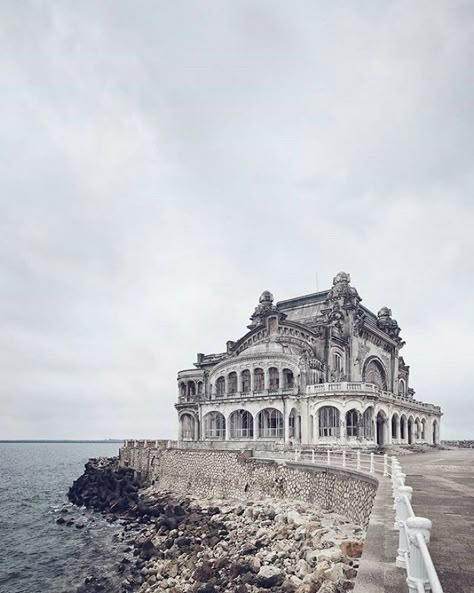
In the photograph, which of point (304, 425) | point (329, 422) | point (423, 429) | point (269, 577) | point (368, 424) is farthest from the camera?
point (423, 429)

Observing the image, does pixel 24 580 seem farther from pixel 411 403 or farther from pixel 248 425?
pixel 411 403

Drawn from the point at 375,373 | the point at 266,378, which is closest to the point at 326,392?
the point at 266,378

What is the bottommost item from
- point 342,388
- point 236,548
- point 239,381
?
point 236,548

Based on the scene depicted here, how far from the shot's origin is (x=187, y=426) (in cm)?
6097

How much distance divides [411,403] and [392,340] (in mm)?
9779

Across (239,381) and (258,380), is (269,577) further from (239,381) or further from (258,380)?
(239,381)

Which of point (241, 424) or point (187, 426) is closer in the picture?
point (241, 424)

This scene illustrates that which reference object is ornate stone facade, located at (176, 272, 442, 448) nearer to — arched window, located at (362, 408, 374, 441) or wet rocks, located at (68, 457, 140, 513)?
arched window, located at (362, 408, 374, 441)

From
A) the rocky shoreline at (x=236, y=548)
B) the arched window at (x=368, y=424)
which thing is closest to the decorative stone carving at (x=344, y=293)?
the arched window at (x=368, y=424)

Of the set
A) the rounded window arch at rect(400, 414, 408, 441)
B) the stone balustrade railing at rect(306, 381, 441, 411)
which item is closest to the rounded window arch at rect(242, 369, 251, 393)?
the stone balustrade railing at rect(306, 381, 441, 411)

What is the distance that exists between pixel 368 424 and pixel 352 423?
70.3 inches

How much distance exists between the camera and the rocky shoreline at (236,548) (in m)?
16.6

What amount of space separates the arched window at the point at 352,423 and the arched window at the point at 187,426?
22166mm

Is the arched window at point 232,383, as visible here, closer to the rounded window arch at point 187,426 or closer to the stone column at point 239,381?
the stone column at point 239,381
